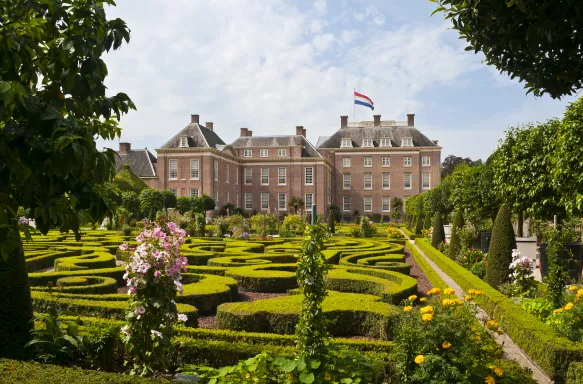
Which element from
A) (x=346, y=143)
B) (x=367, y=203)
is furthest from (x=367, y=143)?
(x=367, y=203)

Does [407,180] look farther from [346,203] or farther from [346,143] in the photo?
[346,143]

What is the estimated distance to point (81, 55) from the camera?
8.59ft

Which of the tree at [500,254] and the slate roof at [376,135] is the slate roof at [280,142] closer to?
the slate roof at [376,135]

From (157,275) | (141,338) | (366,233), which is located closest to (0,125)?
(157,275)

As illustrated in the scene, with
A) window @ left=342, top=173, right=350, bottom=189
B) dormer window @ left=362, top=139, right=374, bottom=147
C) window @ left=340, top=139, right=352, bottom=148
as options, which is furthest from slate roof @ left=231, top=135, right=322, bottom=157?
dormer window @ left=362, top=139, right=374, bottom=147

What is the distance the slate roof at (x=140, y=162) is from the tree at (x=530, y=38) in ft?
155

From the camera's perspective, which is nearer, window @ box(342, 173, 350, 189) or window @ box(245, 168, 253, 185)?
window @ box(245, 168, 253, 185)

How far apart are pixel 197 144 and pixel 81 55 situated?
45752mm

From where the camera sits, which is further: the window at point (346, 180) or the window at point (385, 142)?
the window at point (346, 180)

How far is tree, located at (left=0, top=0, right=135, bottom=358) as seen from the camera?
7.47 ft

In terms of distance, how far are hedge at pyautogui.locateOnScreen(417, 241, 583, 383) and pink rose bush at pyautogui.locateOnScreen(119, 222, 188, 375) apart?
156 inches

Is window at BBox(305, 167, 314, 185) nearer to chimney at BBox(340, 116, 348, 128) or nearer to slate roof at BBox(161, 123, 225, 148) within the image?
chimney at BBox(340, 116, 348, 128)

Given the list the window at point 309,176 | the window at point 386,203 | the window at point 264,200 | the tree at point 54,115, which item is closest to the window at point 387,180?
the window at point 386,203

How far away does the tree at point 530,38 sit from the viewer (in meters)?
4.18
